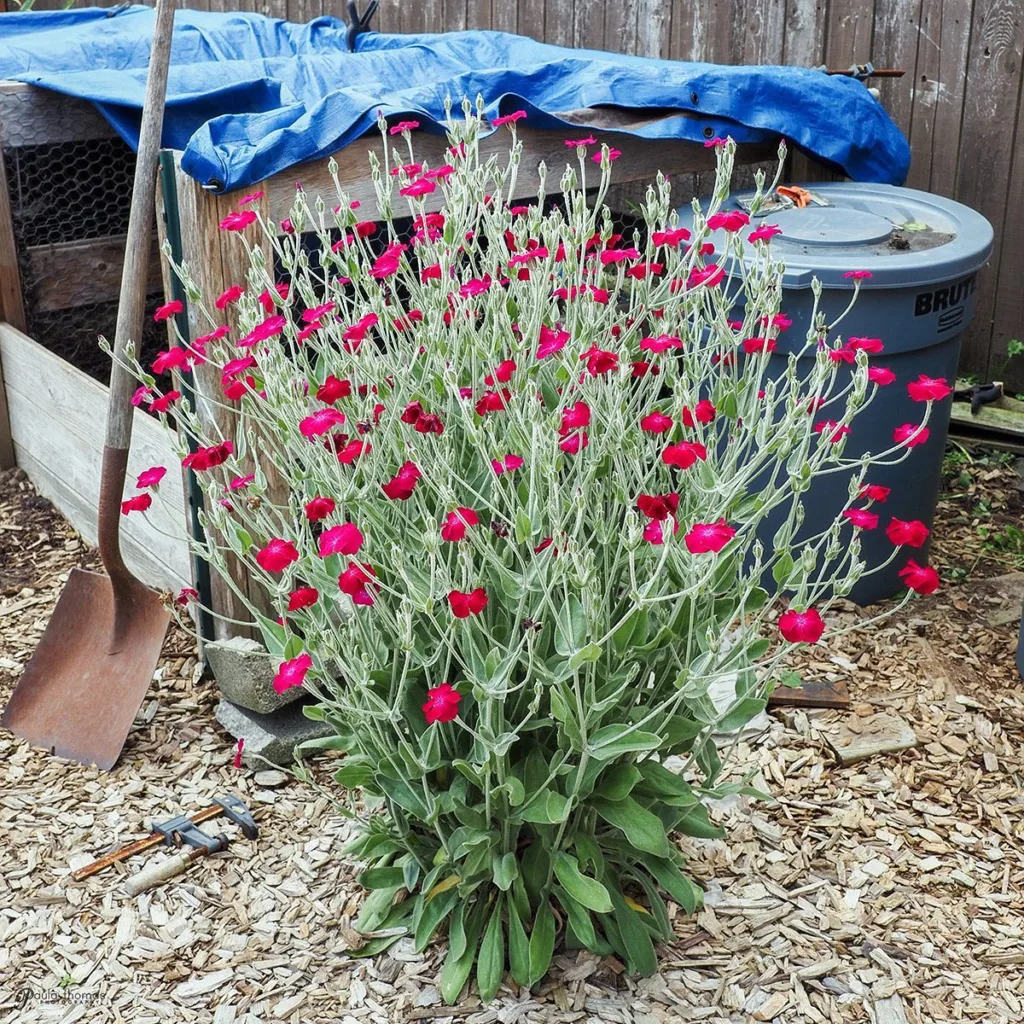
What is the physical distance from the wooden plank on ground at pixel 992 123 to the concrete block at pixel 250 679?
2.72m

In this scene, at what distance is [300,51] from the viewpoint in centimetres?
441

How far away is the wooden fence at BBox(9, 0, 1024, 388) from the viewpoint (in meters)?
3.75

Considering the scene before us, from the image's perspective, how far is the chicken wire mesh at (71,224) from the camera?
3695 mm

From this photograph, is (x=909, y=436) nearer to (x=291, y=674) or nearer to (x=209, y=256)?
(x=291, y=674)

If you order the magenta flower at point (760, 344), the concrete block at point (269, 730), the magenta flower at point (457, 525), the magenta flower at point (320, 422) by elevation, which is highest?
the magenta flower at point (320, 422)

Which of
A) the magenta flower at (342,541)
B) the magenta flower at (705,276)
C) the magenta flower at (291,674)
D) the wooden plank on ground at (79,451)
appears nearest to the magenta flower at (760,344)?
the magenta flower at (705,276)

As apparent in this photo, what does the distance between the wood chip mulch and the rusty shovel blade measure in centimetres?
6

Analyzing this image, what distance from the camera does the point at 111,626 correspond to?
9.78ft

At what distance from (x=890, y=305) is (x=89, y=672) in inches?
85.0

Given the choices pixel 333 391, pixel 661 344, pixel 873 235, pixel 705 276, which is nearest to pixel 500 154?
pixel 873 235

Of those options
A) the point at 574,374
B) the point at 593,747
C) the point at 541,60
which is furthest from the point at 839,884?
the point at 541,60

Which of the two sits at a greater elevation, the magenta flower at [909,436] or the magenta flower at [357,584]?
the magenta flower at [909,436]

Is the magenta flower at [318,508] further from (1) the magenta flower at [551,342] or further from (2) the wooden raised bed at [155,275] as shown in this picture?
(2) the wooden raised bed at [155,275]

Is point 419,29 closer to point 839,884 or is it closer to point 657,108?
point 657,108
